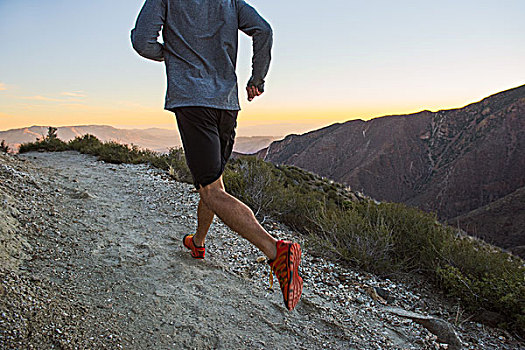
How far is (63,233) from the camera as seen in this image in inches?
111

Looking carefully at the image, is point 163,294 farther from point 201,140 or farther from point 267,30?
point 267,30

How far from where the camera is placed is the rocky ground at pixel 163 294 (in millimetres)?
1787

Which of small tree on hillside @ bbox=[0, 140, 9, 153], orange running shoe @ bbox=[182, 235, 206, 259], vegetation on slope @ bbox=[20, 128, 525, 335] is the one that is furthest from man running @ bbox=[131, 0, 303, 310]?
small tree on hillside @ bbox=[0, 140, 9, 153]

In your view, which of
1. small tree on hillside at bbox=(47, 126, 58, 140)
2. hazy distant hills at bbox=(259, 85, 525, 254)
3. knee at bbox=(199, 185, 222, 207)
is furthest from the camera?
hazy distant hills at bbox=(259, 85, 525, 254)

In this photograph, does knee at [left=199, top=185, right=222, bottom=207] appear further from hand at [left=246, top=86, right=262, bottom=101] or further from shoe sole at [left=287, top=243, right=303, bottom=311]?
hand at [left=246, top=86, right=262, bottom=101]

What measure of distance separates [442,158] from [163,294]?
48.7 metres

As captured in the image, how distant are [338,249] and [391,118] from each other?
57240 mm

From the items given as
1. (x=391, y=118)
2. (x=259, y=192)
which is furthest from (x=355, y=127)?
(x=259, y=192)

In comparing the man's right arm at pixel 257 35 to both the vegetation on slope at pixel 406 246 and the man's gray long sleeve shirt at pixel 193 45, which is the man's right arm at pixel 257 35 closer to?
the man's gray long sleeve shirt at pixel 193 45

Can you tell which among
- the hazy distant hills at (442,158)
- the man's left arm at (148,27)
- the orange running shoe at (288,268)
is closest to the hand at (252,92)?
the man's left arm at (148,27)

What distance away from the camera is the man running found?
195 centimetres

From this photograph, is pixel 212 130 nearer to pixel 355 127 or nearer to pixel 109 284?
pixel 109 284

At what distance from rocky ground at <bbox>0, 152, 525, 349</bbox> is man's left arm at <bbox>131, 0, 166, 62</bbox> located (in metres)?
1.43

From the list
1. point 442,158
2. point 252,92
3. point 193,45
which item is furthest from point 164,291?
point 442,158
